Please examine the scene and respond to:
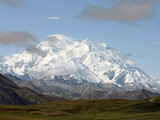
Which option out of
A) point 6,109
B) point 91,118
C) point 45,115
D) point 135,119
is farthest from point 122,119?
point 6,109

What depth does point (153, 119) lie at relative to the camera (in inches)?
6161

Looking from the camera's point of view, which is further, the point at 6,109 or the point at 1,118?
the point at 6,109

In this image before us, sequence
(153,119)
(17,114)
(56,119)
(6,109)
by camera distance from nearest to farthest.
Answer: (153,119), (56,119), (17,114), (6,109)

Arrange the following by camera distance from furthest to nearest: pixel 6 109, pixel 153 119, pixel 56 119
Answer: pixel 6 109
pixel 56 119
pixel 153 119

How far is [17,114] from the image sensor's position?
605 feet

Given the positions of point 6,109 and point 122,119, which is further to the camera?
point 6,109

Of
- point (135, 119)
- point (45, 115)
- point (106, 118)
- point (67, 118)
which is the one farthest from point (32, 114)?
point (135, 119)

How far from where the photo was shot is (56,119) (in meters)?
170

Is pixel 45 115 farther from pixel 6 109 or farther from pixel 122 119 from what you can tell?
pixel 122 119

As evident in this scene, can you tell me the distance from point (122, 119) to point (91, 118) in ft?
58.7

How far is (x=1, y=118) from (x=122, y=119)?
52.3 metres

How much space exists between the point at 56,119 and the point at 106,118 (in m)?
24.6

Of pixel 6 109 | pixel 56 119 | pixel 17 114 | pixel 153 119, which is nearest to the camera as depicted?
pixel 153 119

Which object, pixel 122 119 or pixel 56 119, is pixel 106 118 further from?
pixel 56 119
